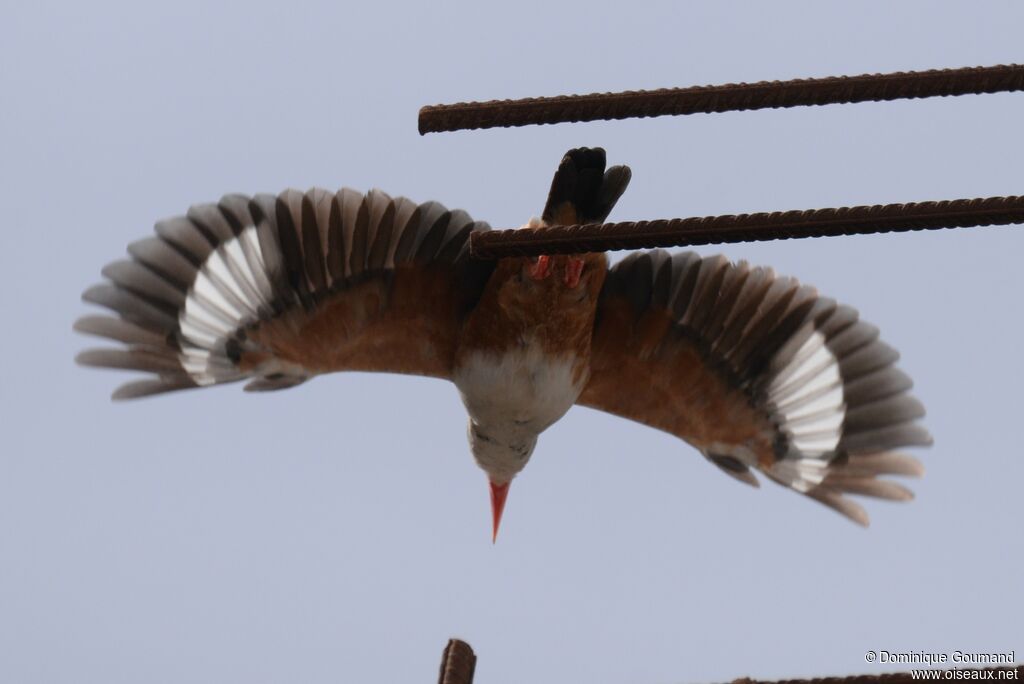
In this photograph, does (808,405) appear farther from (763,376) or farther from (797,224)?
(797,224)

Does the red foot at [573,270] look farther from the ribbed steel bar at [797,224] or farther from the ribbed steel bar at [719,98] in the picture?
the ribbed steel bar at [797,224]

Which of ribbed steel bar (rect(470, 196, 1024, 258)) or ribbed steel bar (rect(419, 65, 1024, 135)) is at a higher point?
ribbed steel bar (rect(419, 65, 1024, 135))

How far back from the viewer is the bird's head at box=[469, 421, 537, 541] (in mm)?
5148

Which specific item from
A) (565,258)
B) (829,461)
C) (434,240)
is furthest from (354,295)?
(829,461)

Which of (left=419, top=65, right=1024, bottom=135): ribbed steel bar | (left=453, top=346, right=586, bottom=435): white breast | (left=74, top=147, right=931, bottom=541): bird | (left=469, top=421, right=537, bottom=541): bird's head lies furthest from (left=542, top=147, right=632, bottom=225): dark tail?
(left=419, top=65, right=1024, bottom=135): ribbed steel bar

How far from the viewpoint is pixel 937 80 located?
7.54 ft

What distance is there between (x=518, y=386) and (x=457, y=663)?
8.11 feet

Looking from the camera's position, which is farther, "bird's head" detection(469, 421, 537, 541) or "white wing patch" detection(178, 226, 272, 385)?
"bird's head" detection(469, 421, 537, 541)

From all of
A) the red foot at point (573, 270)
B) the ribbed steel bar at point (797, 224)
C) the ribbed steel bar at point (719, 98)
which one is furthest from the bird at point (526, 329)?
the ribbed steel bar at point (797, 224)

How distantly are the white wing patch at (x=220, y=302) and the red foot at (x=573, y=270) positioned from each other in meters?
0.93

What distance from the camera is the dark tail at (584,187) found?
4500 mm

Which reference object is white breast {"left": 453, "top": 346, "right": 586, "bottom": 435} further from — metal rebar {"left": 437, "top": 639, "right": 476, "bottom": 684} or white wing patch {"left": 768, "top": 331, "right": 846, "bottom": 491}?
metal rebar {"left": 437, "top": 639, "right": 476, "bottom": 684}

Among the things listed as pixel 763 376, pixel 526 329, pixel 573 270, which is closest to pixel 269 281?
pixel 526 329

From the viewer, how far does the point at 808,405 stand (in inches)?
199
